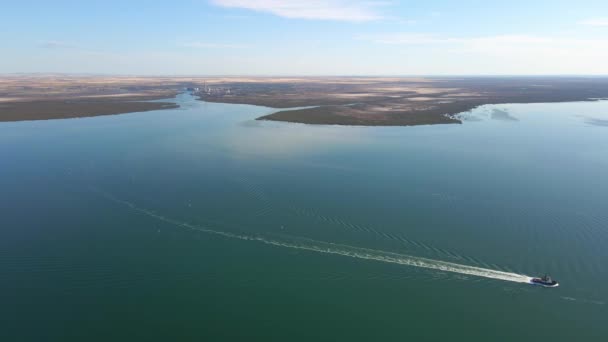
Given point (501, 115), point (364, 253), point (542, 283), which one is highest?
point (501, 115)

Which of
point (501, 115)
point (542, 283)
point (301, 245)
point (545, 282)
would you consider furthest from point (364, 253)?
point (501, 115)

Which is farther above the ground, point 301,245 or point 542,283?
point 301,245

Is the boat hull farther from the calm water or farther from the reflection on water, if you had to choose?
the reflection on water

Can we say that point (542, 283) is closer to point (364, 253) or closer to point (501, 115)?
point (364, 253)

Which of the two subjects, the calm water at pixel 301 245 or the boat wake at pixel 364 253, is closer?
the calm water at pixel 301 245

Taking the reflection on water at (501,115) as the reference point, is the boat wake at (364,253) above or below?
below

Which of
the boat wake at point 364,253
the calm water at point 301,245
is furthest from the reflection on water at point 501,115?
the boat wake at point 364,253

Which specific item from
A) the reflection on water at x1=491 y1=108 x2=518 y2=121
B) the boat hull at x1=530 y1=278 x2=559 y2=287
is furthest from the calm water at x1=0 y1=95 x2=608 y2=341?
the reflection on water at x1=491 y1=108 x2=518 y2=121

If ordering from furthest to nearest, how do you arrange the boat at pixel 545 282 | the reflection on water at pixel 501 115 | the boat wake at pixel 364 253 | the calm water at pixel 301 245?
1. the reflection on water at pixel 501 115
2. the boat wake at pixel 364 253
3. the boat at pixel 545 282
4. the calm water at pixel 301 245

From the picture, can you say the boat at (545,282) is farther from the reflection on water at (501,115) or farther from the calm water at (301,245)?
the reflection on water at (501,115)

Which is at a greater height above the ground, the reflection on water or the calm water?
→ the reflection on water
